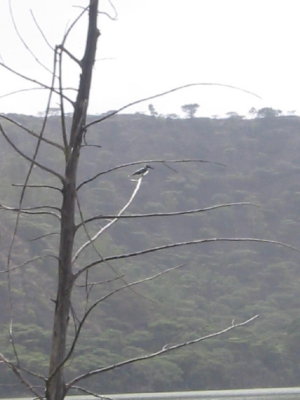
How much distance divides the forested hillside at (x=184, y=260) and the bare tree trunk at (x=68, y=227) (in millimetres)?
16749

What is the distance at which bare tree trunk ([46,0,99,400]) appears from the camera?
5.39 ft

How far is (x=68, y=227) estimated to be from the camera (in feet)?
5.65

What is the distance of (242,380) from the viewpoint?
116 feet

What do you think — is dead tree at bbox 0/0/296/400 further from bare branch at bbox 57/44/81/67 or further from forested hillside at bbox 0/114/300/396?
forested hillside at bbox 0/114/300/396

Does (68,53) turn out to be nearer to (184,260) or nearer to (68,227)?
(68,227)

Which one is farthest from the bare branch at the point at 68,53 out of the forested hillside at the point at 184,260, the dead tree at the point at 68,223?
the forested hillside at the point at 184,260

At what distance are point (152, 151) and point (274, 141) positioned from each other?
27.9 ft

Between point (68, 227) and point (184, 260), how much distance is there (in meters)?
44.4

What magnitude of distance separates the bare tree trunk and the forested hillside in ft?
55.0

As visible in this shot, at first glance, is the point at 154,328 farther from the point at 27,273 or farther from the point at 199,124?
the point at 199,124

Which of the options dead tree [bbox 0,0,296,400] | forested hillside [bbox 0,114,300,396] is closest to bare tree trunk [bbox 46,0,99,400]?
dead tree [bbox 0,0,296,400]

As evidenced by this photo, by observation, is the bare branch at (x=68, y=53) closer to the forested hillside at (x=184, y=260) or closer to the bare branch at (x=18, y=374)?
the bare branch at (x=18, y=374)

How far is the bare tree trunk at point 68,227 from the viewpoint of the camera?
164 cm

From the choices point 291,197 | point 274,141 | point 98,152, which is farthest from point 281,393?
point 274,141
